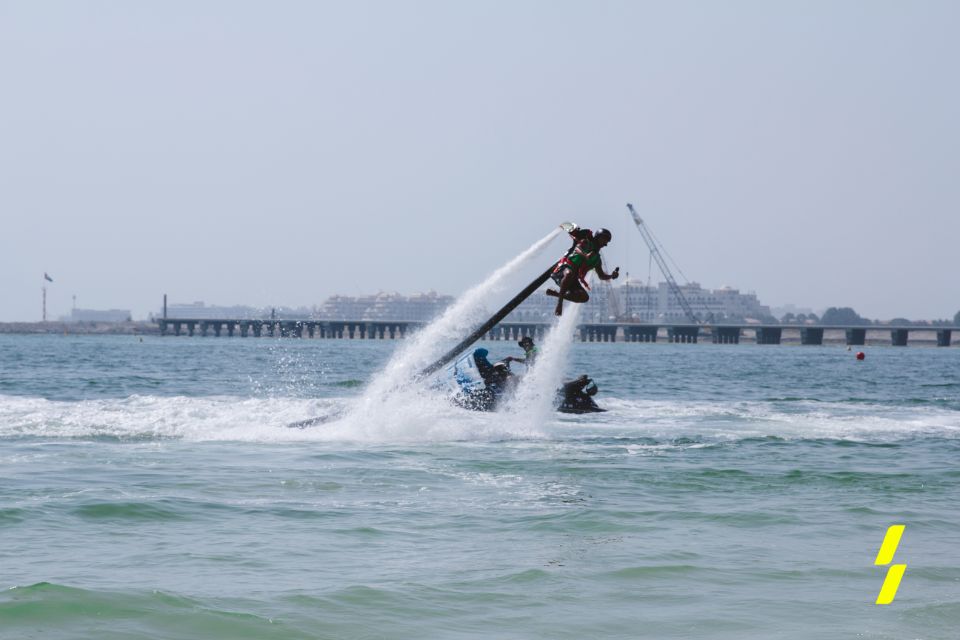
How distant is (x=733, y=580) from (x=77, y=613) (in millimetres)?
6421

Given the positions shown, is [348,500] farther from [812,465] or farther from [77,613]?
[812,465]

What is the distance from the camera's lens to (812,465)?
22.4 m

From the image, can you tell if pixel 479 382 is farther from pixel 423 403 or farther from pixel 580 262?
pixel 580 262

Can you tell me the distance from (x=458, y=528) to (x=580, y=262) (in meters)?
7.84

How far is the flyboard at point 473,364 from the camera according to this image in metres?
23.3

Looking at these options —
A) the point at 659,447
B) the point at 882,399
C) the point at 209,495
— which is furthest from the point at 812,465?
the point at 882,399

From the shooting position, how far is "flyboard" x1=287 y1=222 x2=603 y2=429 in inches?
919

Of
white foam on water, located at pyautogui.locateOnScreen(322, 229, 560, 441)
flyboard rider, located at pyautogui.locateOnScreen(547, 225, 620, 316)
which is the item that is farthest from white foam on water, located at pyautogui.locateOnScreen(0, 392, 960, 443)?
flyboard rider, located at pyautogui.locateOnScreen(547, 225, 620, 316)

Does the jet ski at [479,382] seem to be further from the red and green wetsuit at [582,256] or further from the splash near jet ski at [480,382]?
the red and green wetsuit at [582,256]

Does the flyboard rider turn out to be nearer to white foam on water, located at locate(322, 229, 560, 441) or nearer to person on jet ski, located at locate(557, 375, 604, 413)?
white foam on water, located at locate(322, 229, 560, 441)

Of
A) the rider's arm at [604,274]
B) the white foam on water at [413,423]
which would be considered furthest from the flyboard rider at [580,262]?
the white foam on water at [413,423]

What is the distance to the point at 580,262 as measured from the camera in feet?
70.7

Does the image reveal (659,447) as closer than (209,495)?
No

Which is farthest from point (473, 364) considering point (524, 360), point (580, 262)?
point (580, 262)
